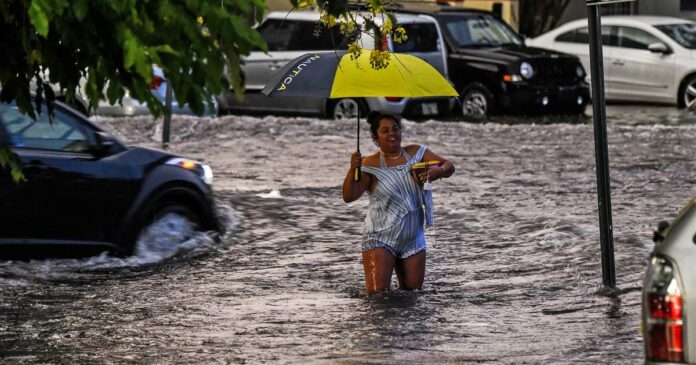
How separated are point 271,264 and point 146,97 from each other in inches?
271

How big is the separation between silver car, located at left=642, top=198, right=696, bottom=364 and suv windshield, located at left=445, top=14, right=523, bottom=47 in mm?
20765

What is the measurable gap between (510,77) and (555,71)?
94cm

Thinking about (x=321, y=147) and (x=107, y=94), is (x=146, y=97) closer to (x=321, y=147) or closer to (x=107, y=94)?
(x=107, y=94)

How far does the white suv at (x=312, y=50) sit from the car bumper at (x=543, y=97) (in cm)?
91

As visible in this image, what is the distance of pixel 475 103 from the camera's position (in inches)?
1024

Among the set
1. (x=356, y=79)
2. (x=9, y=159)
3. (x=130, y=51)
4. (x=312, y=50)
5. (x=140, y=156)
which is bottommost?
(x=312, y=50)

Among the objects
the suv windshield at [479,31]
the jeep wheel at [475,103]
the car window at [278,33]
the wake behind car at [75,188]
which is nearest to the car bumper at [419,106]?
the jeep wheel at [475,103]

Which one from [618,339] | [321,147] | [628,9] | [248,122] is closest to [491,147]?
[321,147]

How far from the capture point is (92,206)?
40.6 ft

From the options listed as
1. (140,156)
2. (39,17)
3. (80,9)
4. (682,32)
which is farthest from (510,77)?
(39,17)

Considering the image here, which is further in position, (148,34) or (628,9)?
(628,9)

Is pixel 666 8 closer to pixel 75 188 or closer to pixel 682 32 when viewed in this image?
pixel 682 32

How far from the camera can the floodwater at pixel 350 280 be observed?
9570 millimetres

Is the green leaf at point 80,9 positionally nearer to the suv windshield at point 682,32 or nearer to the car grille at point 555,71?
the car grille at point 555,71
